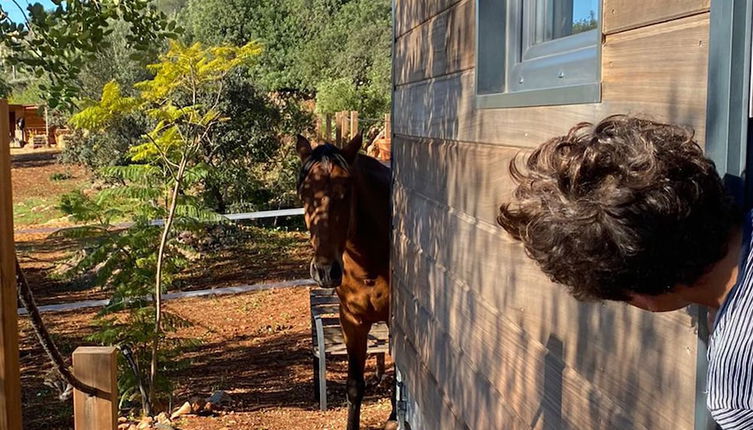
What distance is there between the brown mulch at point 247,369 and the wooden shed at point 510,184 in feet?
8.98

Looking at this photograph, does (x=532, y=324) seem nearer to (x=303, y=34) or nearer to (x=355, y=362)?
(x=355, y=362)

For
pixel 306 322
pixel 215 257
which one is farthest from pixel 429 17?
pixel 215 257

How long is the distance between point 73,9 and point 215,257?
10.7m

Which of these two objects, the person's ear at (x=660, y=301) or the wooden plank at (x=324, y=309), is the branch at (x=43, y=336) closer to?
the person's ear at (x=660, y=301)

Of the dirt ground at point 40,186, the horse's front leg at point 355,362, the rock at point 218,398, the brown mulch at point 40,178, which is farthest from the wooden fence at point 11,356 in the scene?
the brown mulch at point 40,178

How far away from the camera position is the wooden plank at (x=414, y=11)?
10.1 feet

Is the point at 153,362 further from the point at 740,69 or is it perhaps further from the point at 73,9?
the point at 740,69

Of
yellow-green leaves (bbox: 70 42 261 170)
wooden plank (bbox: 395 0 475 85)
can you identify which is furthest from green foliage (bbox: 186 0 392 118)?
wooden plank (bbox: 395 0 475 85)

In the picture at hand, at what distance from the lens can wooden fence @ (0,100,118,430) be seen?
2.14m

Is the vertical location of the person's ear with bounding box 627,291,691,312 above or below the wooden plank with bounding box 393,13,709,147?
below

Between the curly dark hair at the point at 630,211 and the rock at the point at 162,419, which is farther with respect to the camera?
the rock at the point at 162,419

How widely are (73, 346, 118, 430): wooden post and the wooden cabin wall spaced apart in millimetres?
1124

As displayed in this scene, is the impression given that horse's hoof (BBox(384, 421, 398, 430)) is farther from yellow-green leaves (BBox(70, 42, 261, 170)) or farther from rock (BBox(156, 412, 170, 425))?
yellow-green leaves (BBox(70, 42, 261, 170))

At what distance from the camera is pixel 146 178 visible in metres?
6.41
